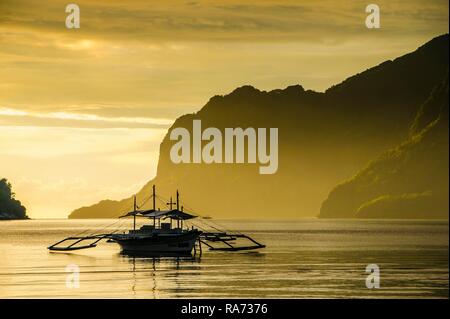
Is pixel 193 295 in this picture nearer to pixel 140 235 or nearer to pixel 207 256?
pixel 207 256

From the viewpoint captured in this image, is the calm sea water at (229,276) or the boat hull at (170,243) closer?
the calm sea water at (229,276)

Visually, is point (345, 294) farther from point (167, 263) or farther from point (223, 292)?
point (167, 263)

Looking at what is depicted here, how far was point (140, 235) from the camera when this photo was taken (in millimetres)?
134750

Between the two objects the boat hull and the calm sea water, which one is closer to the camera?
the calm sea water

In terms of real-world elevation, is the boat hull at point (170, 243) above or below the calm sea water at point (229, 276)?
above

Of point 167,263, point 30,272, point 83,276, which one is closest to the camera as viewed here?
point 83,276

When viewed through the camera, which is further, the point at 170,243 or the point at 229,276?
the point at 170,243

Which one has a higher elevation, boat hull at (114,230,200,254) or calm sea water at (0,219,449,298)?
boat hull at (114,230,200,254)

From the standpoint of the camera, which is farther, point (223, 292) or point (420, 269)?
point (420, 269)

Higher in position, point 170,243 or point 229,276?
point 170,243
